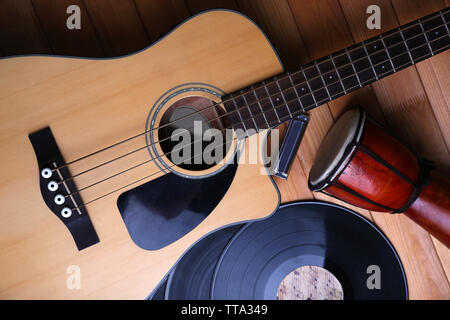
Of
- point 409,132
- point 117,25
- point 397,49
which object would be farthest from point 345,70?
point 117,25

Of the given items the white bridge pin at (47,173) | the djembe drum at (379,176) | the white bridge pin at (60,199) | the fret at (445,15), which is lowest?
the djembe drum at (379,176)

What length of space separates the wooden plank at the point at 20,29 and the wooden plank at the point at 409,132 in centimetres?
96

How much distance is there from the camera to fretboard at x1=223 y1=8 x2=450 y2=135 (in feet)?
2.84

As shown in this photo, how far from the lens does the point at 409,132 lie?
44.4 inches

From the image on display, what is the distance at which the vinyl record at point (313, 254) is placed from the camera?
44.0 inches

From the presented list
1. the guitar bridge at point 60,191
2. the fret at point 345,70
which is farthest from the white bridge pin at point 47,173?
the fret at point 345,70

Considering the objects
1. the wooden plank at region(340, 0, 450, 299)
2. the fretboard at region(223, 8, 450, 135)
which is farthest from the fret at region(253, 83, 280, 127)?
the wooden plank at region(340, 0, 450, 299)

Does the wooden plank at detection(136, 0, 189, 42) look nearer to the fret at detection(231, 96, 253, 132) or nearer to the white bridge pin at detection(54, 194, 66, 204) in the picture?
the fret at detection(231, 96, 253, 132)

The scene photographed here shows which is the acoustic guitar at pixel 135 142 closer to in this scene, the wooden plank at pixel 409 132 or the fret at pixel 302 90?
the fret at pixel 302 90

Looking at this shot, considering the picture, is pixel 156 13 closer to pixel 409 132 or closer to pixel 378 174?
pixel 378 174

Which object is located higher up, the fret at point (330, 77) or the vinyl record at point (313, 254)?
the fret at point (330, 77)

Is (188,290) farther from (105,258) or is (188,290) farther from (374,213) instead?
(374,213)

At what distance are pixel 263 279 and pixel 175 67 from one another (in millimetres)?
738

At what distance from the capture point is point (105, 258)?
87 centimetres
